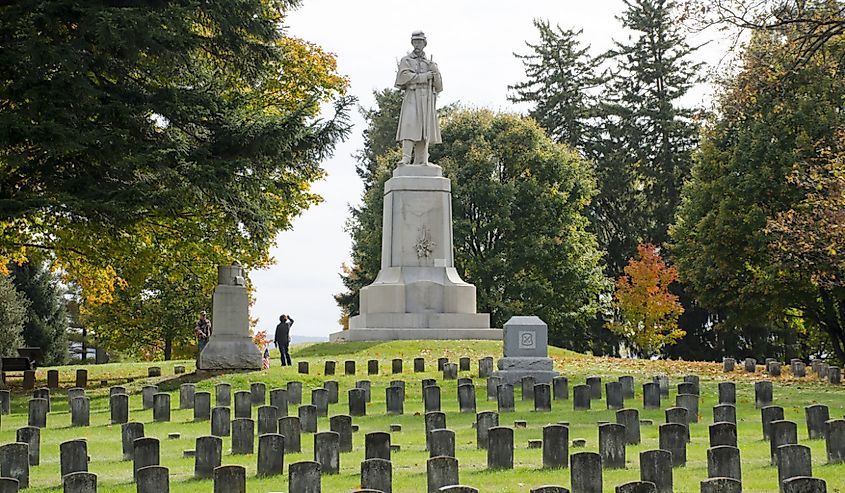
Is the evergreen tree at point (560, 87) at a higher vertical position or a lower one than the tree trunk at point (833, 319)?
higher

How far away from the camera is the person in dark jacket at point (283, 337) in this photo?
78.1 ft

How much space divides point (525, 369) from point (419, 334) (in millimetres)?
10158

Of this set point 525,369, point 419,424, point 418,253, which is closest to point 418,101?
point 418,253

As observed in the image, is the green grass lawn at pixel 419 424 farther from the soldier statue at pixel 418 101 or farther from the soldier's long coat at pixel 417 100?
the soldier's long coat at pixel 417 100

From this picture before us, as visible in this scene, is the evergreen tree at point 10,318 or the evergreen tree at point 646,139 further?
the evergreen tree at point 646,139

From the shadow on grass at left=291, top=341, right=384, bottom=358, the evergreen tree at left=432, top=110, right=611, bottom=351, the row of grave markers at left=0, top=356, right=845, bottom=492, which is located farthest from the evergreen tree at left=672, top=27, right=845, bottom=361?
the row of grave markers at left=0, top=356, right=845, bottom=492

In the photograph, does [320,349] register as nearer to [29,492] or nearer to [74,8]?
[74,8]

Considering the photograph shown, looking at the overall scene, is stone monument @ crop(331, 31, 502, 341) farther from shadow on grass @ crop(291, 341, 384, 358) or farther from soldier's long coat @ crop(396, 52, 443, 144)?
shadow on grass @ crop(291, 341, 384, 358)

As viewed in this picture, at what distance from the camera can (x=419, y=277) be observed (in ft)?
100

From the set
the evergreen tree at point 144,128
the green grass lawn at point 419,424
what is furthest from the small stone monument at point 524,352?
the evergreen tree at point 144,128

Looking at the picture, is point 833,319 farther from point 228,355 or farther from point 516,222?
point 228,355

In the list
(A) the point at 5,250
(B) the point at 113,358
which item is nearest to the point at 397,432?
(A) the point at 5,250

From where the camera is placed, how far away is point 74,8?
60.0ft

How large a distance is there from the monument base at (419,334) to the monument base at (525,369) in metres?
9.79
